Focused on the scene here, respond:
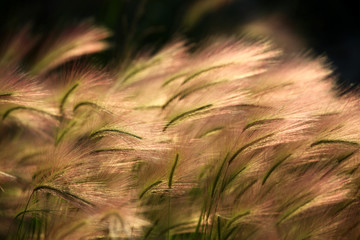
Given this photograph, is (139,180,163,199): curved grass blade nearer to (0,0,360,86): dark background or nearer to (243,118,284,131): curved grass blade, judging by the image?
(243,118,284,131): curved grass blade

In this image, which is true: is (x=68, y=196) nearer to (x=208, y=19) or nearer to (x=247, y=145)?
(x=247, y=145)

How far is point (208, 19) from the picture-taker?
159 inches

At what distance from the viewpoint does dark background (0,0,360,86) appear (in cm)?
361

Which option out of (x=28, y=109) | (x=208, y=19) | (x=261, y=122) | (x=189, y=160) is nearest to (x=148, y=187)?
(x=189, y=160)

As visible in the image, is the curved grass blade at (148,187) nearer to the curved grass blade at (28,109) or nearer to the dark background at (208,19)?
the curved grass blade at (28,109)

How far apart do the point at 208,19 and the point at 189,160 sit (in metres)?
2.78

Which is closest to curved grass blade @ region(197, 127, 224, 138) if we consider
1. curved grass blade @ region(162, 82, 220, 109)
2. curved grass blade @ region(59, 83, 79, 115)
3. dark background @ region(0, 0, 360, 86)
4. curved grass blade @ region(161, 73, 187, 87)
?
curved grass blade @ region(162, 82, 220, 109)

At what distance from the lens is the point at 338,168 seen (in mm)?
1491

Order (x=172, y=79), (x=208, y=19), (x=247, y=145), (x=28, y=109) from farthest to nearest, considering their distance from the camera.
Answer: (x=208, y=19)
(x=172, y=79)
(x=28, y=109)
(x=247, y=145)

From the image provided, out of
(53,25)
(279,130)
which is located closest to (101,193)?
(279,130)

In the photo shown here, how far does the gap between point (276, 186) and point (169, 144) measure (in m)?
0.37

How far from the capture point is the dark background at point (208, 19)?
3.61 m

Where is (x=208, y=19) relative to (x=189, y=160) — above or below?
above

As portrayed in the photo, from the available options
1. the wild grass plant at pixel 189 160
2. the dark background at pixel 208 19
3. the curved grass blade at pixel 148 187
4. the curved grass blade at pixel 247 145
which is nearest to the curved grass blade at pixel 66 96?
the wild grass plant at pixel 189 160
